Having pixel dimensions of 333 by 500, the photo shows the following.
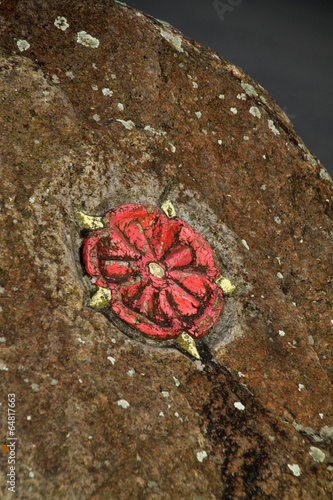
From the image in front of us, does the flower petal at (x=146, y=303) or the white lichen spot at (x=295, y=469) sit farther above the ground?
the white lichen spot at (x=295, y=469)

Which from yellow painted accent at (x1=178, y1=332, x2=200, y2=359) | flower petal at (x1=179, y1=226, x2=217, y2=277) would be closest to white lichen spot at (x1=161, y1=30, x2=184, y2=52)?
flower petal at (x1=179, y1=226, x2=217, y2=277)

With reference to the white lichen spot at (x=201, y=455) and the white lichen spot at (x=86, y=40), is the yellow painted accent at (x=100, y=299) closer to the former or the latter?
the white lichen spot at (x=201, y=455)

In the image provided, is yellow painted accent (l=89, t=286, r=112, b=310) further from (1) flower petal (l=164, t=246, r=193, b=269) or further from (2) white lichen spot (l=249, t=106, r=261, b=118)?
(2) white lichen spot (l=249, t=106, r=261, b=118)

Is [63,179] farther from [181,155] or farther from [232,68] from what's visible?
[232,68]

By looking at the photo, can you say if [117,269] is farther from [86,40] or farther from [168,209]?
[86,40]

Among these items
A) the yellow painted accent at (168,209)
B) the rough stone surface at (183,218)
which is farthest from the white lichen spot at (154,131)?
the yellow painted accent at (168,209)

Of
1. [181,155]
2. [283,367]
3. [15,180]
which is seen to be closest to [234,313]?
[283,367]
